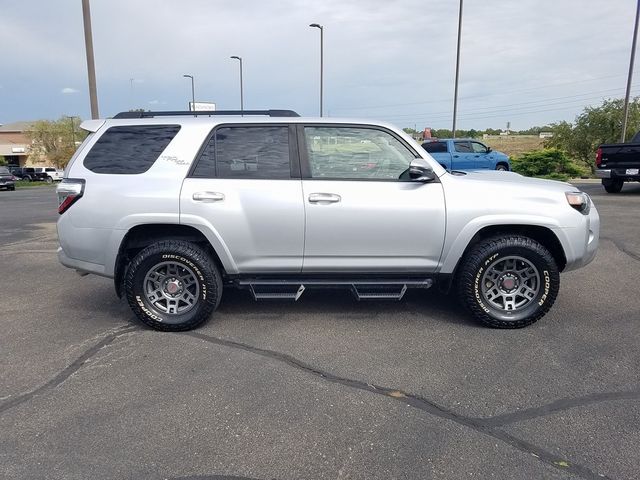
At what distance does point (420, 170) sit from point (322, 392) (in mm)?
1990

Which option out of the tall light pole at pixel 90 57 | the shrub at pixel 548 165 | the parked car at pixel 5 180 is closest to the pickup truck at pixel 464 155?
the shrub at pixel 548 165

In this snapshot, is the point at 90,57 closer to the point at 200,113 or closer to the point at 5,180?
the point at 200,113

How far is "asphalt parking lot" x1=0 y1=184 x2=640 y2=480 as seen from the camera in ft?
8.72

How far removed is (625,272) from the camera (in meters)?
6.38

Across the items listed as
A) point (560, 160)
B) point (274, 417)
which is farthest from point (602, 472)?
point (560, 160)

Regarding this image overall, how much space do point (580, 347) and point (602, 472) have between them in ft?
5.62

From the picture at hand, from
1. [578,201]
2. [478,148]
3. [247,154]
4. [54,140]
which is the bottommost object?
[578,201]

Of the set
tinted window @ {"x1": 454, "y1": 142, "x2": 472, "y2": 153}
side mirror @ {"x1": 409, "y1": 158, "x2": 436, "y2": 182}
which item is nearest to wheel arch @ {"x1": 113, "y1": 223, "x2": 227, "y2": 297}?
side mirror @ {"x1": 409, "y1": 158, "x2": 436, "y2": 182}

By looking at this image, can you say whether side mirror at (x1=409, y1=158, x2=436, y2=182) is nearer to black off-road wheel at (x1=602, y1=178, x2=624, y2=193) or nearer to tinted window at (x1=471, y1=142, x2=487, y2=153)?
black off-road wheel at (x1=602, y1=178, x2=624, y2=193)

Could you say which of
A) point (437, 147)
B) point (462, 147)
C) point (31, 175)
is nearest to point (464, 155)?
point (462, 147)

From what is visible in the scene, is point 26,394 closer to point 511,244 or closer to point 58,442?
point 58,442

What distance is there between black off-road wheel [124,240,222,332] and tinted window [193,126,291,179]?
0.73 meters

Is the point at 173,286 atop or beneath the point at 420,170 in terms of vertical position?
beneath

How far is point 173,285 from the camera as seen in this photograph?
450 centimetres
